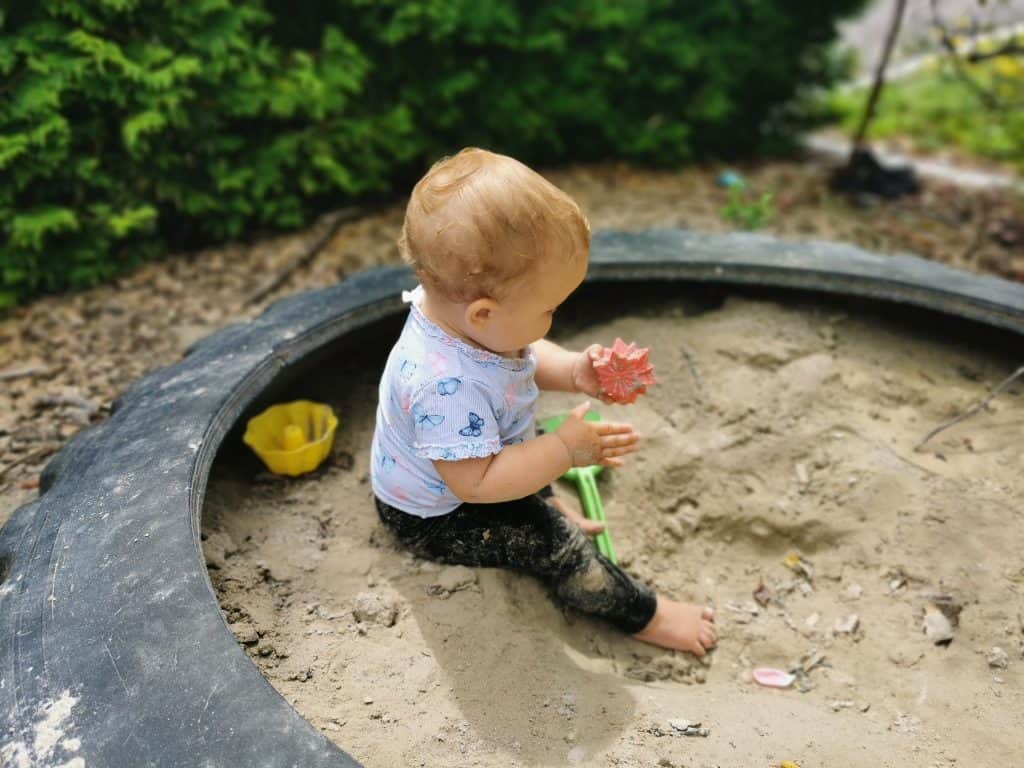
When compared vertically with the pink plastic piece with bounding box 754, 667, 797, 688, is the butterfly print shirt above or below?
above

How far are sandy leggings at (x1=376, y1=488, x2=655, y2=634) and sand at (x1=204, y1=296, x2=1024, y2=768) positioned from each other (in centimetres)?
5

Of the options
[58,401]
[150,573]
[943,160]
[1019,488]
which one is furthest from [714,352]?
[943,160]

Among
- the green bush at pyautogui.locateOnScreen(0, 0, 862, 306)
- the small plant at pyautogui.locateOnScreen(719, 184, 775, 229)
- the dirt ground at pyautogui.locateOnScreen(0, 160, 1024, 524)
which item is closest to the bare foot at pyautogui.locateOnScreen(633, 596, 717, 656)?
the dirt ground at pyautogui.locateOnScreen(0, 160, 1024, 524)

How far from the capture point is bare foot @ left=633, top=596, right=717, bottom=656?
1.83m

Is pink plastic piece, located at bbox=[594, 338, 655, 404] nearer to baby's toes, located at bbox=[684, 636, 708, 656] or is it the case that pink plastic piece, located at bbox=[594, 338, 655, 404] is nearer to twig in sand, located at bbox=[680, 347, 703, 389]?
baby's toes, located at bbox=[684, 636, 708, 656]

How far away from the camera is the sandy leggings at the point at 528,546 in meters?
1.71

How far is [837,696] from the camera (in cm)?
172

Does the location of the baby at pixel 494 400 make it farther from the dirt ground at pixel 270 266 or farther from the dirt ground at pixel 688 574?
the dirt ground at pixel 270 266

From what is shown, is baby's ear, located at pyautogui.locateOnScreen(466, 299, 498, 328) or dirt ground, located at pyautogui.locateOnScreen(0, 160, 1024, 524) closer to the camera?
baby's ear, located at pyautogui.locateOnScreen(466, 299, 498, 328)

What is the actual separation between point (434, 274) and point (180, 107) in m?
2.14

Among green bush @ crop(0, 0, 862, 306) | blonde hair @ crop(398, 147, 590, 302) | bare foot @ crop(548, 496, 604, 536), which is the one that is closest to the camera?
blonde hair @ crop(398, 147, 590, 302)

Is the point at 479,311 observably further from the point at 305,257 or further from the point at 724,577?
the point at 305,257

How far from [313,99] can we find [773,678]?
270 cm

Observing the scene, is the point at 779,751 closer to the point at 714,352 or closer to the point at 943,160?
the point at 714,352
